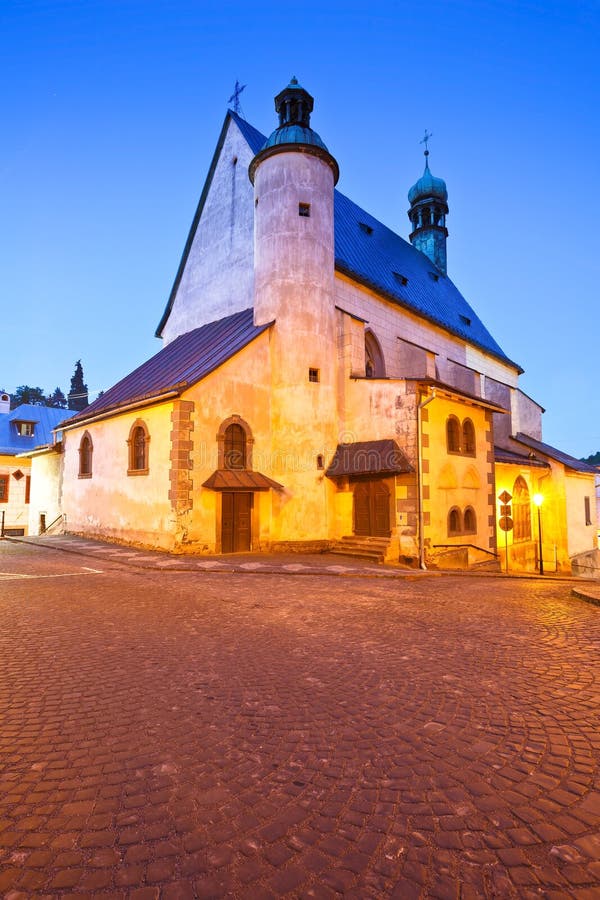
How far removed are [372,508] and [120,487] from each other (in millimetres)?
9302

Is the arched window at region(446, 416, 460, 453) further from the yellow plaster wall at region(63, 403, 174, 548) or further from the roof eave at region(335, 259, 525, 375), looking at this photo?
the yellow plaster wall at region(63, 403, 174, 548)

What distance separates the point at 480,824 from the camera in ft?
8.57

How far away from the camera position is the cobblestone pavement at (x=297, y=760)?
89.4 inches

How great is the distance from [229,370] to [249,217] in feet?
29.3

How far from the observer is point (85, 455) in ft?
68.3

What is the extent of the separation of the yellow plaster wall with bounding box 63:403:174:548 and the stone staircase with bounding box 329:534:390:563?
5.79m

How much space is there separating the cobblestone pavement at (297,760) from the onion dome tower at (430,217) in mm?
37482

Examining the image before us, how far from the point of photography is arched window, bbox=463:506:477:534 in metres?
17.4

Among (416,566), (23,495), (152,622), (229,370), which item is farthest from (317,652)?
(23,495)

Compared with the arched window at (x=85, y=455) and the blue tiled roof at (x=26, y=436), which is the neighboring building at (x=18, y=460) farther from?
the arched window at (x=85, y=455)

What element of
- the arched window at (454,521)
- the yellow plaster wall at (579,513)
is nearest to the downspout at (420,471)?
the arched window at (454,521)

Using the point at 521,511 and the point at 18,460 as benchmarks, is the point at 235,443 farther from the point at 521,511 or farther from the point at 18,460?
the point at 18,460

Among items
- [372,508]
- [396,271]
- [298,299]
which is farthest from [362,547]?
[396,271]

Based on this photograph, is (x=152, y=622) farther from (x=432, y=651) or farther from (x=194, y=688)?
(x=432, y=651)
